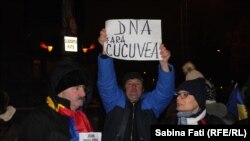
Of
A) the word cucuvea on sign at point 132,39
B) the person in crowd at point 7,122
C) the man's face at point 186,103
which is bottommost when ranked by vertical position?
the person in crowd at point 7,122

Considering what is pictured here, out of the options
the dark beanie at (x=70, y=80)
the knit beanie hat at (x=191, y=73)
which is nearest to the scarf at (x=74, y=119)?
the dark beanie at (x=70, y=80)

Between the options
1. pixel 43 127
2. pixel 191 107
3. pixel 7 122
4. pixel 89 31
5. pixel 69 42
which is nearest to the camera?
pixel 43 127

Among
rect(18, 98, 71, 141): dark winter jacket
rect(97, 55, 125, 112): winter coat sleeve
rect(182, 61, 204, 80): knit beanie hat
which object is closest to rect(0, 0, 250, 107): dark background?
rect(182, 61, 204, 80): knit beanie hat

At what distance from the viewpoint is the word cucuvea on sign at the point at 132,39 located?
5254 mm

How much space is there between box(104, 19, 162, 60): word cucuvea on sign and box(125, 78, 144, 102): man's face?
0.27m

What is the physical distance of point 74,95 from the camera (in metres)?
4.20

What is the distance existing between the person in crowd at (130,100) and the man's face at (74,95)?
0.97 metres

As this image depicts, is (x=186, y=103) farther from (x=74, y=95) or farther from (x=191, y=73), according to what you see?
(x=191, y=73)

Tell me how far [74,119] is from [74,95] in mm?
210

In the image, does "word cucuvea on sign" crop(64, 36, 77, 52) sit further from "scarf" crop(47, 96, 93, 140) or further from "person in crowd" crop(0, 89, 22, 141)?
"scarf" crop(47, 96, 93, 140)

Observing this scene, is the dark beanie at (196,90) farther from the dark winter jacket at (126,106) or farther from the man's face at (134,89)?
the man's face at (134,89)

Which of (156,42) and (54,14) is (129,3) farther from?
(156,42)

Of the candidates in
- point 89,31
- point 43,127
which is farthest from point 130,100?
point 89,31

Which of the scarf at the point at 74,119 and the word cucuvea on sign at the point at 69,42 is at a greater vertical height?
the word cucuvea on sign at the point at 69,42
